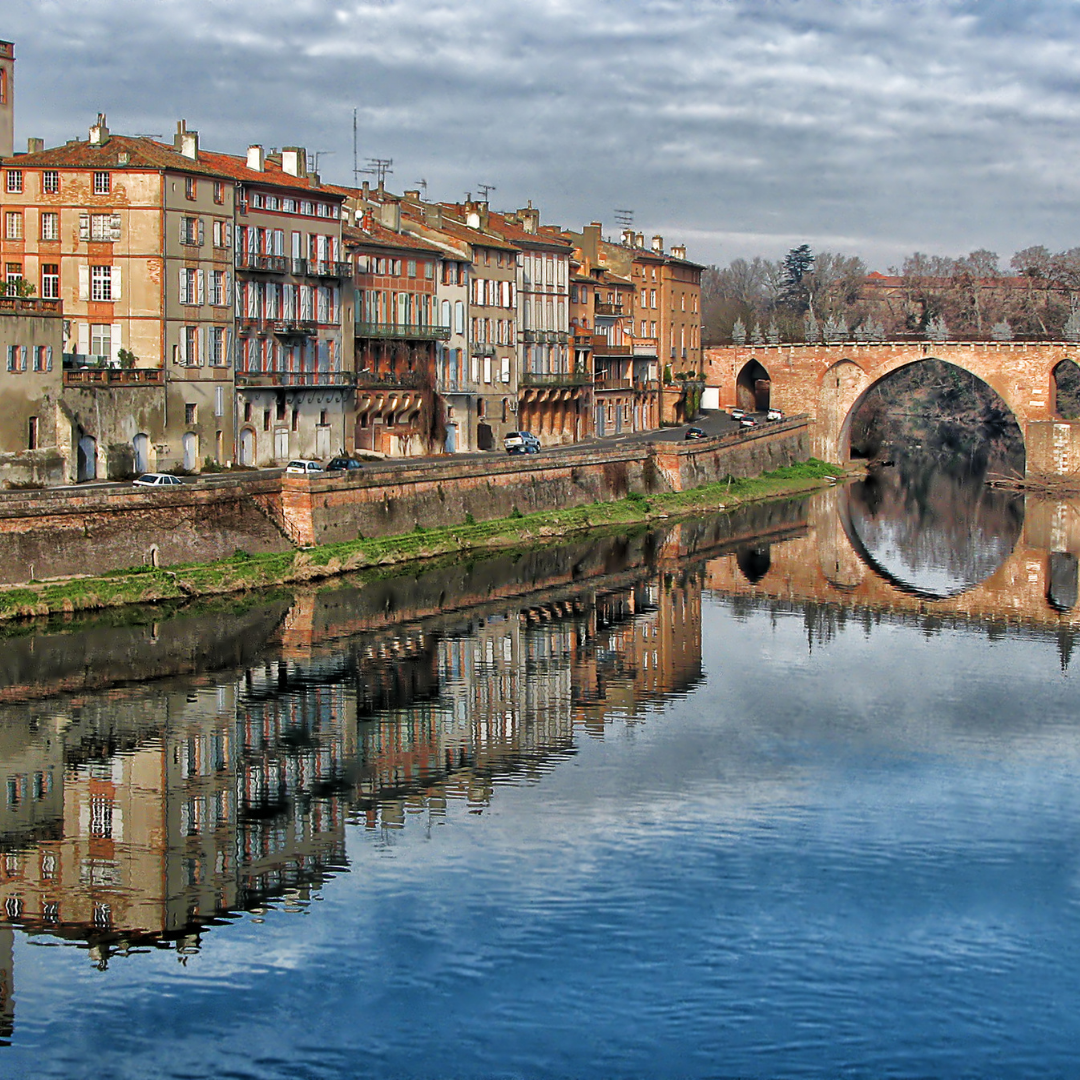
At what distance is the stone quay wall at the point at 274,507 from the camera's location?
155 feet

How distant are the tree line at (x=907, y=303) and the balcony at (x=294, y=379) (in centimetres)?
4249

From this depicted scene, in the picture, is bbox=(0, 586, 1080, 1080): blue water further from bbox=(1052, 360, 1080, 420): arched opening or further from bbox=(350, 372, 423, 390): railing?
bbox=(1052, 360, 1080, 420): arched opening

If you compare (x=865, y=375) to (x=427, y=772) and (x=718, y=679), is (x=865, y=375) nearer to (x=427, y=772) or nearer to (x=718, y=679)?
(x=718, y=679)

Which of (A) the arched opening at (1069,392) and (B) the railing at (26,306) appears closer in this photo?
(B) the railing at (26,306)

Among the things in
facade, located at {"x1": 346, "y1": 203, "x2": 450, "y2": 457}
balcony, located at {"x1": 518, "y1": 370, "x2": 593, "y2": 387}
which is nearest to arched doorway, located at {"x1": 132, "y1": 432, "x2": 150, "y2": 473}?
facade, located at {"x1": 346, "y1": 203, "x2": 450, "y2": 457}

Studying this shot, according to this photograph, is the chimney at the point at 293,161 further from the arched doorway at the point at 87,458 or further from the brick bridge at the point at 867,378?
the brick bridge at the point at 867,378

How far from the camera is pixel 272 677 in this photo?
41.5 m

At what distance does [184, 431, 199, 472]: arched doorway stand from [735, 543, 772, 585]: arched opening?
19182mm

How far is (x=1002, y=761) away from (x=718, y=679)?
9.36 m

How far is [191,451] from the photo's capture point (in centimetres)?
5988

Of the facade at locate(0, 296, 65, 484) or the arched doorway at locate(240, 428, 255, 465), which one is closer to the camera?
the facade at locate(0, 296, 65, 484)

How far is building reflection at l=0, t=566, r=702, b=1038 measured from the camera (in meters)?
28.1

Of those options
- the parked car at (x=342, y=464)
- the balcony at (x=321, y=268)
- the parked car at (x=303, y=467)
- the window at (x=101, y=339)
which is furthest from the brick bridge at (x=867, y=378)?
the window at (x=101, y=339)

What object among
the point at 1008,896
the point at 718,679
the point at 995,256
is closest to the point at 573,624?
the point at 718,679
